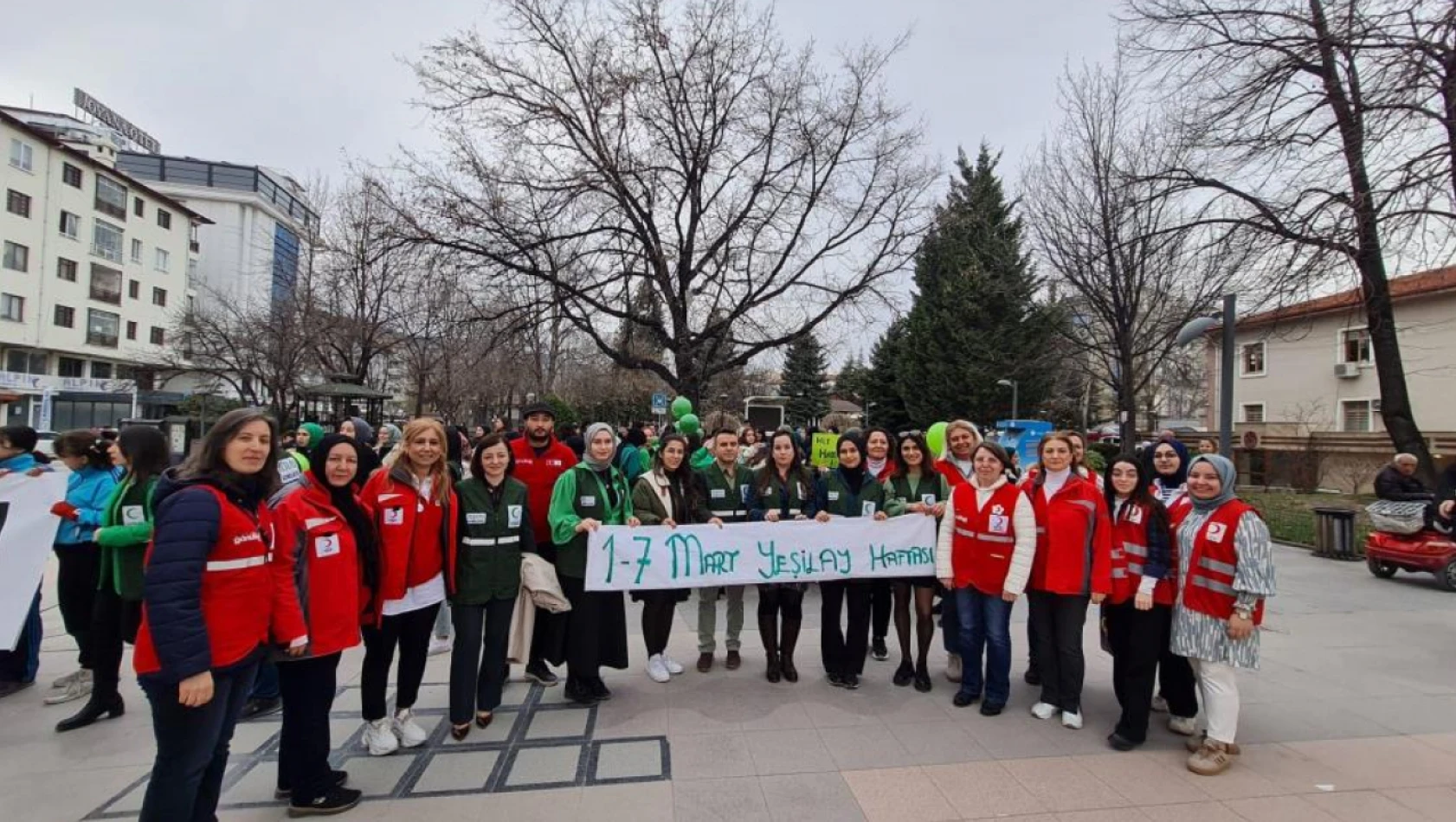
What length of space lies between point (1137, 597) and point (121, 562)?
6057 mm

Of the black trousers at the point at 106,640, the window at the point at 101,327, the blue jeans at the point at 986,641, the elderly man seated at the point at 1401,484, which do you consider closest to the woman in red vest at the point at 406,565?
the black trousers at the point at 106,640

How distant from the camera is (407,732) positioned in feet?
13.5

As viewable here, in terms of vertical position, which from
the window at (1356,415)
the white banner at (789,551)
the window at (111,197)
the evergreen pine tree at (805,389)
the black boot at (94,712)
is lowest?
the black boot at (94,712)

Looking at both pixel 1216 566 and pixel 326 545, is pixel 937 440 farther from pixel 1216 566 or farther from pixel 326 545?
pixel 326 545

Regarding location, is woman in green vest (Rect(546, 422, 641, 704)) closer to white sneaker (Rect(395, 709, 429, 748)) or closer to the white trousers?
white sneaker (Rect(395, 709, 429, 748))

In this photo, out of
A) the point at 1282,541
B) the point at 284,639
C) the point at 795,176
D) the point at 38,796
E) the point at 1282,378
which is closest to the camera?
the point at 284,639

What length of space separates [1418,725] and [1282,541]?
9.24 meters

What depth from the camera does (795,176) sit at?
53.6ft

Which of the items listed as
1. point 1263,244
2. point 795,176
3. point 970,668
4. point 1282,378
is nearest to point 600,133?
point 795,176

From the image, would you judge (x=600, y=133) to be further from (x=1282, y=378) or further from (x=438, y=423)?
(x=1282, y=378)

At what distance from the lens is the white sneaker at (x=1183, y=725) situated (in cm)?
431

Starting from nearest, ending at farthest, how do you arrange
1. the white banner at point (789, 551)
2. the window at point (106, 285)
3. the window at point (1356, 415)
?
the white banner at point (789, 551)
the window at point (1356, 415)
the window at point (106, 285)

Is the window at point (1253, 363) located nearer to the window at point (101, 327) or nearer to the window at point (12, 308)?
the window at point (12, 308)

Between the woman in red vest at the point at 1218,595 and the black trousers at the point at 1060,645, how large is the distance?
543 millimetres
